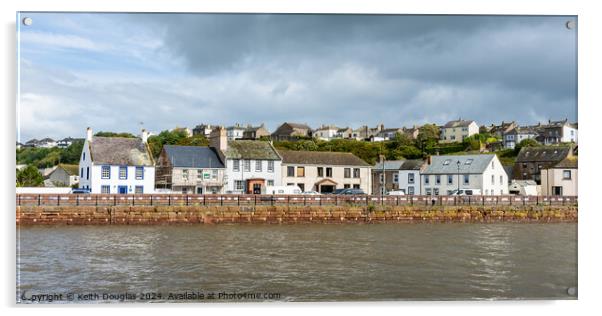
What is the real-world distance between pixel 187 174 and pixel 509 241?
19.7 meters

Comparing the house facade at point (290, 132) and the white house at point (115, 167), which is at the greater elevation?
the house facade at point (290, 132)

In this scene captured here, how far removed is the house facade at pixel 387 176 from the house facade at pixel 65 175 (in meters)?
20.6

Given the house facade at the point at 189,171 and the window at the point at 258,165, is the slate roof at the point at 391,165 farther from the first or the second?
the house facade at the point at 189,171

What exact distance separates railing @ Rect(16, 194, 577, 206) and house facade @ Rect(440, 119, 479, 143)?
123 feet

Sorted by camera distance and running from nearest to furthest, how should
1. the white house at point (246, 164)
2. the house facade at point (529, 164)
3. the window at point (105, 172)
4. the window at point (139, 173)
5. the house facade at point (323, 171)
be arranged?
the window at point (105, 172) → the window at point (139, 173) → the white house at point (246, 164) → the house facade at point (529, 164) → the house facade at point (323, 171)

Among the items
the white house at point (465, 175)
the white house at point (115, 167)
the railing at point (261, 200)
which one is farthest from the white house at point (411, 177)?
the white house at point (115, 167)

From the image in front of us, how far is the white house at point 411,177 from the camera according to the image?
1433 inches

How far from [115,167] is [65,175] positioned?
2581 millimetres

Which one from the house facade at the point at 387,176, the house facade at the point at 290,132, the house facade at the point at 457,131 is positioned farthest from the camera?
the house facade at the point at 290,132

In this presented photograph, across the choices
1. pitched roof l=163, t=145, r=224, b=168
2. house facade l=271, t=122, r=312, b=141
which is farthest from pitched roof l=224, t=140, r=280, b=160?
house facade l=271, t=122, r=312, b=141

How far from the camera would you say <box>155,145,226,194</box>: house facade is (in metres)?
30.5

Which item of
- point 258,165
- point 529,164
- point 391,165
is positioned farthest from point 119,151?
point 529,164

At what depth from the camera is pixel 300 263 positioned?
11.4m

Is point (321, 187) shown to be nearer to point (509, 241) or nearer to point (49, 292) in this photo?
point (509, 241)
